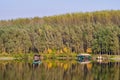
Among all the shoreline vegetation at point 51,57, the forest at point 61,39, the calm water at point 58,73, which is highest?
the forest at point 61,39

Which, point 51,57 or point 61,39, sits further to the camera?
point 61,39

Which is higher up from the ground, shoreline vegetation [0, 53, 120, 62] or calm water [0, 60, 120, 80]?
shoreline vegetation [0, 53, 120, 62]

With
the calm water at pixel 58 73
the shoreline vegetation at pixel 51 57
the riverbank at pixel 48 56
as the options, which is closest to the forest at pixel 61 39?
the riverbank at pixel 48 56

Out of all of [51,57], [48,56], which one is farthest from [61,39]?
[51,57]

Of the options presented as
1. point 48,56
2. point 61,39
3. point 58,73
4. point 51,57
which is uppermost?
point 61,39

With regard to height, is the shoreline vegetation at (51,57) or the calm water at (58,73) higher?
the shoreline vegetation at (51,57)

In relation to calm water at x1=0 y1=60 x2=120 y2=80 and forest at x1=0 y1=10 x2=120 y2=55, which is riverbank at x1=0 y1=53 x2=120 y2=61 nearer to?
forest at x1=0 y1=10 x2=120 y2=55

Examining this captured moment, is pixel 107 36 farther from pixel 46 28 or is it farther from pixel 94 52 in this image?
pixel 46 28

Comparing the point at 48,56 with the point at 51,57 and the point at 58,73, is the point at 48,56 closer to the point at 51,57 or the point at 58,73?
the point at 51,57

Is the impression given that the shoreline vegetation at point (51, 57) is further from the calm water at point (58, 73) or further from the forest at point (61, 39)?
the calm water at point (58, 73)

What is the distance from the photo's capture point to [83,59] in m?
78.9

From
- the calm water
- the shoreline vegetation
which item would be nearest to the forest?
the shoreline vegetation

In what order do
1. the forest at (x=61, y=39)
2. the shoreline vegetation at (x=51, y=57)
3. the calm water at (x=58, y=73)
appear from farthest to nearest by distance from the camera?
the forest at (x=61, y=39) < the shoreline vegetation at (x=51, y=57) < the calm water at (x=58, y=73)

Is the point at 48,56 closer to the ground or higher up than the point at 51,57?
higher up
